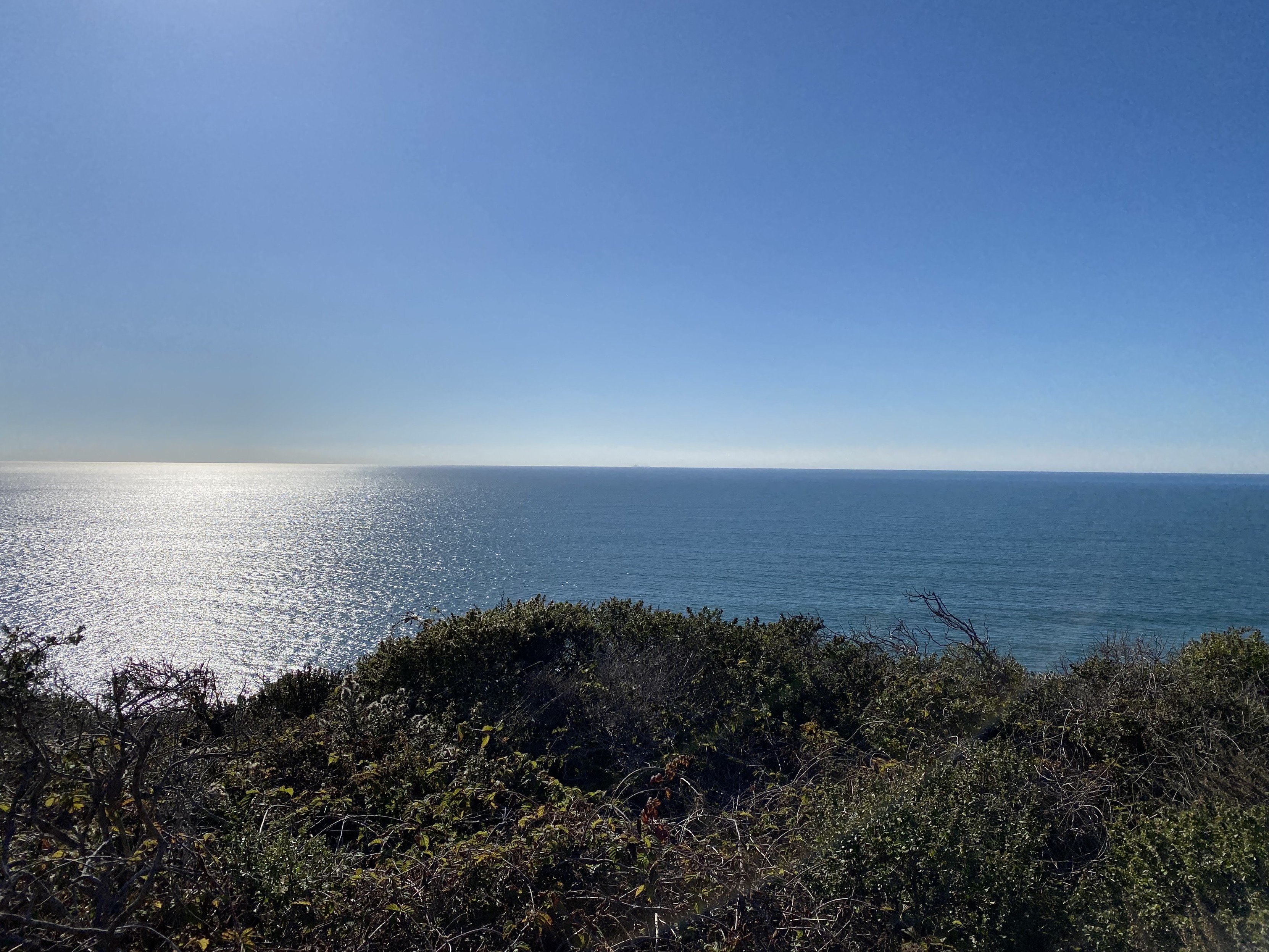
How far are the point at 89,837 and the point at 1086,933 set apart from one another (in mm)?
6616

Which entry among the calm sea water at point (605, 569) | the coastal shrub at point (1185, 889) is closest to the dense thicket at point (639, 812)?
the coastal shrub at point (1185, 889)

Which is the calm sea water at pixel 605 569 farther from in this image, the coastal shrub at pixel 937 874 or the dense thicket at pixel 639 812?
the coastal shrub at pixel 937 874

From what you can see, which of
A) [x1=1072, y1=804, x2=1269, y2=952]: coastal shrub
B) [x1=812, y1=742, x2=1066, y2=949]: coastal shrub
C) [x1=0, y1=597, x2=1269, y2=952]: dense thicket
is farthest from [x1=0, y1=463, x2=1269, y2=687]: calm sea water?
[x1=1072, y1=804, x2=1269, y2=952]: coastal shrub

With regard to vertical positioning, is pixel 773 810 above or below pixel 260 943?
below

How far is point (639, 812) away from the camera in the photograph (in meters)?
7.97

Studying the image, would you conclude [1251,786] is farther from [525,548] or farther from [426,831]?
[525,548]

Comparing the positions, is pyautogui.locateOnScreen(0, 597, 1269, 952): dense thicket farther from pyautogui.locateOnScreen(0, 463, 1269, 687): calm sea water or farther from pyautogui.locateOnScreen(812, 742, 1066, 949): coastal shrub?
pyautogui.locateOnScreen(0, 463, 1269, 687): calm sea water

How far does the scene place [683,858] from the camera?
16.2 feet

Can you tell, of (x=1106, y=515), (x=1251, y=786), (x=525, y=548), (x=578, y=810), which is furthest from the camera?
(x=1106, y=515)

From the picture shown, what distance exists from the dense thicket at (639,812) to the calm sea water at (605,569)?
3.23 m

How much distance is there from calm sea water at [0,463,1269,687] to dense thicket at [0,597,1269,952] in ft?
10.6

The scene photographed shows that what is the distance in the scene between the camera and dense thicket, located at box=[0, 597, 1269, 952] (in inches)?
158

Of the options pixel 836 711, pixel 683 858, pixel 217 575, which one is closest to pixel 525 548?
pixel 217 575

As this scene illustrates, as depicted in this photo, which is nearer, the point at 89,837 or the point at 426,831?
the point at 89,837
